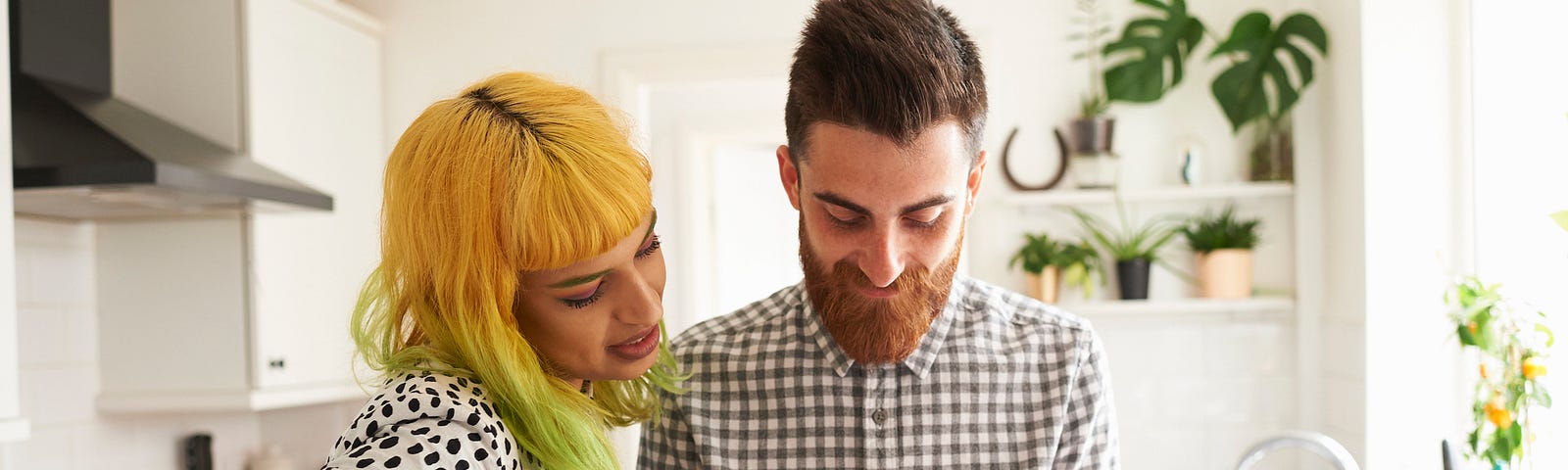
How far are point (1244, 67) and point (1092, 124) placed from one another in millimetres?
380

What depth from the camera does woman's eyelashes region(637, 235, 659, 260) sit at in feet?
3.51

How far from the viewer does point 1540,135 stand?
2.61m

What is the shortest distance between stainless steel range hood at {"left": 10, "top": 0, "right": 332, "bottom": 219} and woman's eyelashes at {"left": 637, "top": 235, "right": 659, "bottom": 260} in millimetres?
1351

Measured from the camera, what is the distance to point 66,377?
2793mm

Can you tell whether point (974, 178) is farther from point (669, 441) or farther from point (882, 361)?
point (669, 441)

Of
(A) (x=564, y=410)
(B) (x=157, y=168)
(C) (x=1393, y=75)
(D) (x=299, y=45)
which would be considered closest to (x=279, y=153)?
(D) (x=299, y=45)

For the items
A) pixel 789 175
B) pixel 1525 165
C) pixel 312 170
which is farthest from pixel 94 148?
pixel 1525 165

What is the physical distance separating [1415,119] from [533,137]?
2.39m

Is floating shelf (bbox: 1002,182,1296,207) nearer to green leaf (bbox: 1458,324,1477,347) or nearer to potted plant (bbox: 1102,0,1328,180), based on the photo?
potted plant (bbox: 1102,0,1328,180)

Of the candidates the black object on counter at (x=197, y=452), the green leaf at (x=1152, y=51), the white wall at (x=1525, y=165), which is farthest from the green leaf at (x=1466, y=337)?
the black object on counter at (x=197, y=452)

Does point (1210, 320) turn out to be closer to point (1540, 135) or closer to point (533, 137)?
point (1540, 135)

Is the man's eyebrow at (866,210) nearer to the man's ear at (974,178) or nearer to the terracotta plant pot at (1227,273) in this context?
the man's ear at (974,178)

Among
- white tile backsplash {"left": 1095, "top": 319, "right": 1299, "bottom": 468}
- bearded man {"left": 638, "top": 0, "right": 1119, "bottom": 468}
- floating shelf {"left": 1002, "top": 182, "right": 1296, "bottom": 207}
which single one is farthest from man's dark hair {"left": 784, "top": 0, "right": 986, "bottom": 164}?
white tile backsplash {"left": 1095, "top": 319, "right": 1299, "bottom": 468}

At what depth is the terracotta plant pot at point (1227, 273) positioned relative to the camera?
322cm
